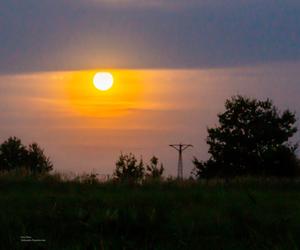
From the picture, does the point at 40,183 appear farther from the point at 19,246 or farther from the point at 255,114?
the point at 255,114

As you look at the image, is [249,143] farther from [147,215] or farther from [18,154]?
[147,215]

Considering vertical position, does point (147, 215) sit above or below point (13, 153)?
below

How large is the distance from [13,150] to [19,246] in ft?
226

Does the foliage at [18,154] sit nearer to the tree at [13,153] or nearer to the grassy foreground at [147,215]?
the tree at [13,153]

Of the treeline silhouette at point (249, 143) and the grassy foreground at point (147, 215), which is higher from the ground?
the treeline silhouette at point (249, 143)

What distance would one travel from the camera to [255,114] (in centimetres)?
7031

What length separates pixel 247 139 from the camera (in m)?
68.6

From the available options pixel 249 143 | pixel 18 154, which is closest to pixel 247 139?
pixel 249 143

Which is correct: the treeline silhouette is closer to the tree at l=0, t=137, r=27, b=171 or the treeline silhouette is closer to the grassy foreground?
the tree at l=0, t=137, r=27, b=171

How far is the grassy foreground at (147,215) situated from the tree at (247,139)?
37.5 m

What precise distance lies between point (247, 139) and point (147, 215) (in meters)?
57.2

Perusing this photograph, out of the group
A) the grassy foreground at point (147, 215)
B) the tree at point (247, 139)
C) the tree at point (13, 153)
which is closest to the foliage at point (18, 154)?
the tree at point (13, 153)

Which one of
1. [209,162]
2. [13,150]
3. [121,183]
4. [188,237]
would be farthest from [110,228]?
[13,150]

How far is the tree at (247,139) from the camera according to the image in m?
65.9
